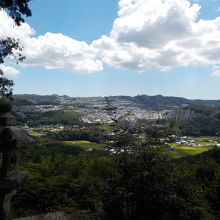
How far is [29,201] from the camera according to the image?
10625 mm

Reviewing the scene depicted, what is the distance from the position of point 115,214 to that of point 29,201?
23.4ft

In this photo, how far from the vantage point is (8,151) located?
11.7 feet

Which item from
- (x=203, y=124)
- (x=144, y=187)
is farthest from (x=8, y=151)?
(x=203, y=124)

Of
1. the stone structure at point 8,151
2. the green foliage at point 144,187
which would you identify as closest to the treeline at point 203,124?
the green foliage at point 144,187

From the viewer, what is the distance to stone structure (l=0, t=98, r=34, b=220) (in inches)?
136

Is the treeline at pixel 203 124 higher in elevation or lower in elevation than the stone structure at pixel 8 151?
lower

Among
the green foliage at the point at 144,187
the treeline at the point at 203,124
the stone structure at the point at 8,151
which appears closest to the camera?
the stone structure at the point at 8,151

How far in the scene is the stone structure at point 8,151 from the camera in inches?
136

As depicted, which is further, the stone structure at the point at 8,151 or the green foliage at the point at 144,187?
the green foliage at the point at 144,187

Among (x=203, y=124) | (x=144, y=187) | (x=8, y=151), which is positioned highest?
(x=8, y=151)

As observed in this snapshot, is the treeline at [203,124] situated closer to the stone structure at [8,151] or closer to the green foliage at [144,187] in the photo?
the green foliage at [144,187]

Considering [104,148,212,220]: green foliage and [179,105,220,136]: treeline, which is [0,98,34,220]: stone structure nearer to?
[104,148,212,220]: green foliage

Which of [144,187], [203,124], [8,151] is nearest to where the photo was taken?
[8,151]

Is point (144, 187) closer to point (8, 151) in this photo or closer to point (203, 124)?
point (8, 151)
